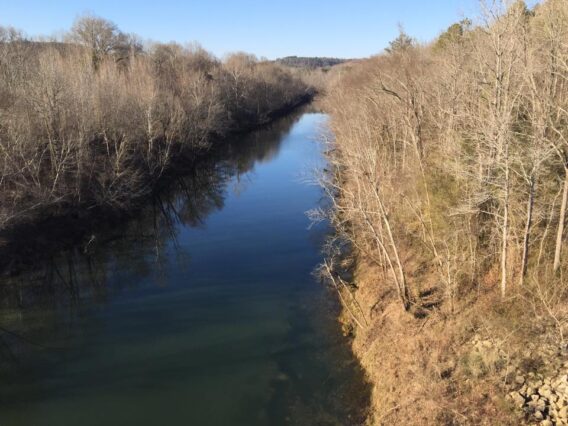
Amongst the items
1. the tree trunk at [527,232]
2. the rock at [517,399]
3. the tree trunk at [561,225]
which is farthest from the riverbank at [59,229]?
the tree trunk at [561,225]

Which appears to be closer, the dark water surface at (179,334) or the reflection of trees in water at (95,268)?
the dark water surface at (179,334)

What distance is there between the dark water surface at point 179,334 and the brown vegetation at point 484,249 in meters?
1.89

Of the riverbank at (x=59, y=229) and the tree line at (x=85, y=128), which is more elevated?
the tree line at (x=85, y=128)

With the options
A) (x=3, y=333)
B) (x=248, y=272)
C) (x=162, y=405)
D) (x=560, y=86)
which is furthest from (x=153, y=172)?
(x=560, y=86)

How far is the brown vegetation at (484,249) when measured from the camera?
39.9 feet

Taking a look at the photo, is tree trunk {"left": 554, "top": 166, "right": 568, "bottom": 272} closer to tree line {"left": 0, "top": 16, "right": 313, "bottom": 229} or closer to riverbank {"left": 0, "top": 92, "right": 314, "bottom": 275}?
tree line {"left": 0, "top": 16, "right": 313, "bottom": 229}

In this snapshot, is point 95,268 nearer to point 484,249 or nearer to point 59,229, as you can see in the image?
point 59,229

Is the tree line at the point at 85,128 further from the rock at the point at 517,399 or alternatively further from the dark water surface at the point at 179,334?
the rock at the point at 517,399

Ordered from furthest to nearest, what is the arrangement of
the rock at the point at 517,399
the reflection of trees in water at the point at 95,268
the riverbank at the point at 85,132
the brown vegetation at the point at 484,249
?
1. the riverbank at the point at 85,132
2. the reflection of trees in water at the point at 95,268
3. the brown vegetation at the point at 484,249
4. the rock at the point at 517,399

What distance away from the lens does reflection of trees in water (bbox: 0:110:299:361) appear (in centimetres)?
1834

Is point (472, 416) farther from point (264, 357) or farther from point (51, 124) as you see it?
point (51, 124)

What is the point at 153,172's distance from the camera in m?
35.3

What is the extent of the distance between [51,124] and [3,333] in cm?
1338

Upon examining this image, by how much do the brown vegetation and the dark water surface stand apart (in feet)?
6.19
